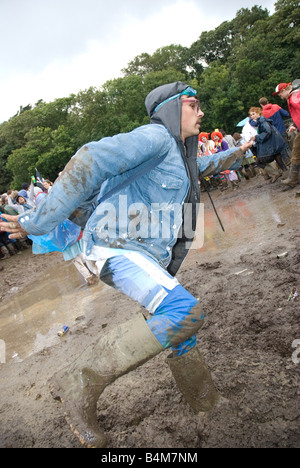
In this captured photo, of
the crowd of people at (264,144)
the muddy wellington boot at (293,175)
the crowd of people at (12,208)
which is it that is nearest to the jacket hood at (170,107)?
the crowd of people at (264,144)

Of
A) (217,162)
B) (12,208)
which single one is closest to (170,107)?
(217,162)

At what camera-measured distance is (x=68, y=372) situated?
1.83 m

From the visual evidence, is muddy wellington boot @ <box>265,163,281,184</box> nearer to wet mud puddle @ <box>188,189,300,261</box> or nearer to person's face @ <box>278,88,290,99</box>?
wet mud puddle @ <box>188,189,300,261</box>

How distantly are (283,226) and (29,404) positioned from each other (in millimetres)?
4032

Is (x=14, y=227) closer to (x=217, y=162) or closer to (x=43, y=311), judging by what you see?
(x=217, y=162)

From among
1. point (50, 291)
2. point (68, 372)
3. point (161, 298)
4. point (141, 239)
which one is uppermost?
point (141, 239)

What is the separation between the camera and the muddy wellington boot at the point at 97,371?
70.1 inches

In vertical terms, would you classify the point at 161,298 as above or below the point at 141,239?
below

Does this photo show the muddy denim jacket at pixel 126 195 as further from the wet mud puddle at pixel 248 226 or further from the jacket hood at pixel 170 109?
the wet mud puddle at pixel 248 226

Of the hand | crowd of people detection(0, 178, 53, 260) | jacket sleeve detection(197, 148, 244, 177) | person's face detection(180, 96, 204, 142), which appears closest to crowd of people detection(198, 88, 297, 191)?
jacket sleeve detection(197, 148, 244, 177)

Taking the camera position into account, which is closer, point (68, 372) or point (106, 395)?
point (68, 372)

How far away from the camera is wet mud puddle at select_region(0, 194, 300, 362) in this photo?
14.4ft

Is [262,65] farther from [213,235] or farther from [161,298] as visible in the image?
[161,298]
